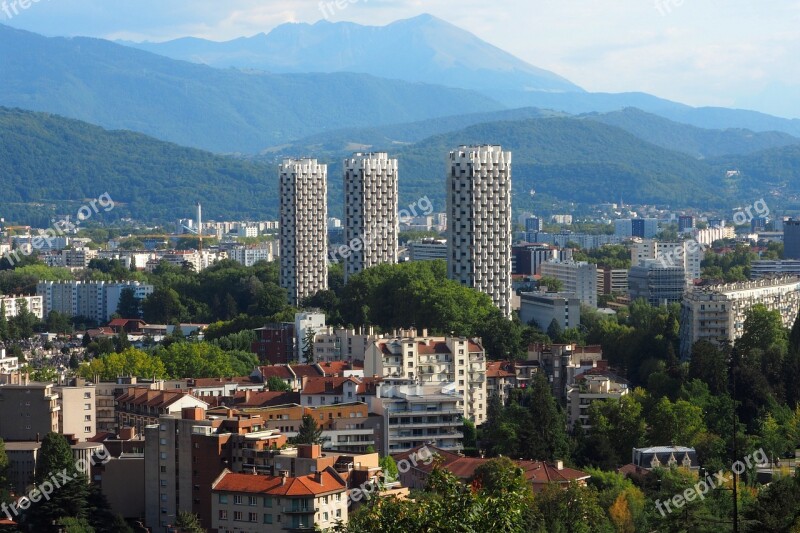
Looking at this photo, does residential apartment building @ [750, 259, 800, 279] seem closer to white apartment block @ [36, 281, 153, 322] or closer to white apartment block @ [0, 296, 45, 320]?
white apartment block @ [36, 281, 153, 322]

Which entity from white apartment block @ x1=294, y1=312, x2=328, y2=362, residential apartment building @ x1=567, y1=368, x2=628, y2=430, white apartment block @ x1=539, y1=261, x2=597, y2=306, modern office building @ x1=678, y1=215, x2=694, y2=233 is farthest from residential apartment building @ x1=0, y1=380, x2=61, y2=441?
modern office building @ x1=678, y1=215, x2=694, y2=233

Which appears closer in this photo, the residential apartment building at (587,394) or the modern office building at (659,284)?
the residential apartment building at (587,394)

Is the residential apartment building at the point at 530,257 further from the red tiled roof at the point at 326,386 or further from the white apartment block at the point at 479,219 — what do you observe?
the red tiled roof at the point at 326,386

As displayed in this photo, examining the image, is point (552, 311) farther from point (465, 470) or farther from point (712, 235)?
point (712, 235)

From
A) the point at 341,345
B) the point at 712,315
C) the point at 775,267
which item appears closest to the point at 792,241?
the point at 775,267

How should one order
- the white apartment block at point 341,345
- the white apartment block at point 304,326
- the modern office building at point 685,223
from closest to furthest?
the white apartment block at point 341,345, the white apartment block at point 304,326, the modern office building at point 685,223

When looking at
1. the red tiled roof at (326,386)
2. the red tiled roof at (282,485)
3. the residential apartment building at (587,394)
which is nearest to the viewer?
the red tiled roof at (282,485)

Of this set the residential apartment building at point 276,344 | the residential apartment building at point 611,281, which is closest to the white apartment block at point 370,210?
the residential apartment building at point 276,344
